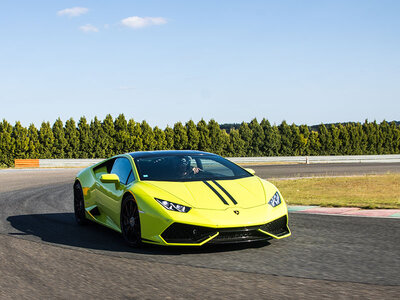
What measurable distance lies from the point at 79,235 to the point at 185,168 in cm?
195


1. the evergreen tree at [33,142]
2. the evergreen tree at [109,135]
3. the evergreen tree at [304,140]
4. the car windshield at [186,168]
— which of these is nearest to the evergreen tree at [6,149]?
the evergreen tree at [33,142]

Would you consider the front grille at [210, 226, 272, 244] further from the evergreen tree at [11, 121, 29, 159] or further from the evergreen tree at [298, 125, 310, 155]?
the evergreen tree at [298, 125, 310, 155]

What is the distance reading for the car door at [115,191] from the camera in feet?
22.5

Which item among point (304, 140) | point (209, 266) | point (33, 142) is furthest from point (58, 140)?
point (209, 266)

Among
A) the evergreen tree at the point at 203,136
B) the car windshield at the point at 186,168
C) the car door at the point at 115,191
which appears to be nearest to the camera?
the car windshield at the point at 186,168

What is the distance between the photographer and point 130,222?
6.41 meters

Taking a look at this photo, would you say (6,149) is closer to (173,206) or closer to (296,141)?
(296,141)

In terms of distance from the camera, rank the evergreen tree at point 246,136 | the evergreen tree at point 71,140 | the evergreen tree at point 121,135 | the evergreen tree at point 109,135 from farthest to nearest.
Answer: the evergreen tree at point 246,136 < the evergreen tree at point 121,135 < the evergreen tree at point 109,135 < the evergreen tree at point 71,140

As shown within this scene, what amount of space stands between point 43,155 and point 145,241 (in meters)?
47.4

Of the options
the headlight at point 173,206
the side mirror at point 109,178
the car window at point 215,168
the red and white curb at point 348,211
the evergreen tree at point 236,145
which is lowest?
the red and white curb at point 348,211

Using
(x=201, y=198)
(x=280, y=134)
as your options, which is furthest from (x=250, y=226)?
(x=280, y=134)

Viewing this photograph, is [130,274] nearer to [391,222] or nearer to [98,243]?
[98,243]

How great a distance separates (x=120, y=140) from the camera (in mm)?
54812

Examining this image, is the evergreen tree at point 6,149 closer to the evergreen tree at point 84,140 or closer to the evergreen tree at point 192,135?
the evergreen tree at point 84,140
